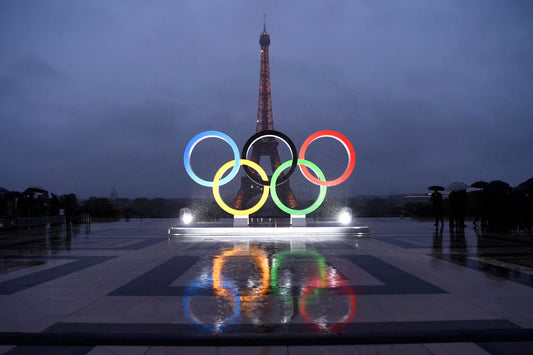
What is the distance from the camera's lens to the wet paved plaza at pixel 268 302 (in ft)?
17.2

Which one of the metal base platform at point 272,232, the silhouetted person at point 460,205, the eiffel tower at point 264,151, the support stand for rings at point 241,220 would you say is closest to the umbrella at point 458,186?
the silhouetted person at point 460,205

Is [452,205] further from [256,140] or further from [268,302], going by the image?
[268,302]

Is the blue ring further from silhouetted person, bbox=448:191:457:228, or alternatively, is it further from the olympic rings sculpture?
silhouetted person, bbox=448:191:457:228

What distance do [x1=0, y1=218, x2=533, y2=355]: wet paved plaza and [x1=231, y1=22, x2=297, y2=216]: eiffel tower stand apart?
88.3 feet

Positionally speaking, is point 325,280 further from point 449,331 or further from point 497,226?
point 497,226

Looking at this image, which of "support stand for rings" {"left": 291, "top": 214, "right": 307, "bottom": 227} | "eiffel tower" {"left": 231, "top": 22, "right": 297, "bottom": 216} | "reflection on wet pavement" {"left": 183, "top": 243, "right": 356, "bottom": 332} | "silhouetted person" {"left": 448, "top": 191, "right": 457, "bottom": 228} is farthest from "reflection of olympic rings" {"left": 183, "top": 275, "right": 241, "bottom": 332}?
"eiffel tower" {"left": 231, "top": 22, "right": 297, "bottom": 216}

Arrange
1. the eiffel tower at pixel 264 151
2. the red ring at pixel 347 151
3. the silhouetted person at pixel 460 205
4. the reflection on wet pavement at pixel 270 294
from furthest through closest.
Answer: the eiffel tower at pixel 264 151, the silhouetted person at pixel 460 205, the red ring at pixel 347 151, the reflection on wet pavement at pixel 270 294

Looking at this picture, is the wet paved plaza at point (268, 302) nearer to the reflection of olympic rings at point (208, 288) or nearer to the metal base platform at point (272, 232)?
the reflection of olympic rings at point (208, 288)

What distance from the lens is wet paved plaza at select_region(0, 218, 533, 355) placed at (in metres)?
5.24

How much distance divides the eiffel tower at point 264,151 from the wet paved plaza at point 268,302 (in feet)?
88.3

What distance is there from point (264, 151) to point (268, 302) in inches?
1684

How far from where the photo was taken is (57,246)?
1538 centimetres

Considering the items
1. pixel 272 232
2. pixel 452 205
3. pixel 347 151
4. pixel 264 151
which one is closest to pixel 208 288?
pixel 272 232

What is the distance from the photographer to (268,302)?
6938 millimetres
